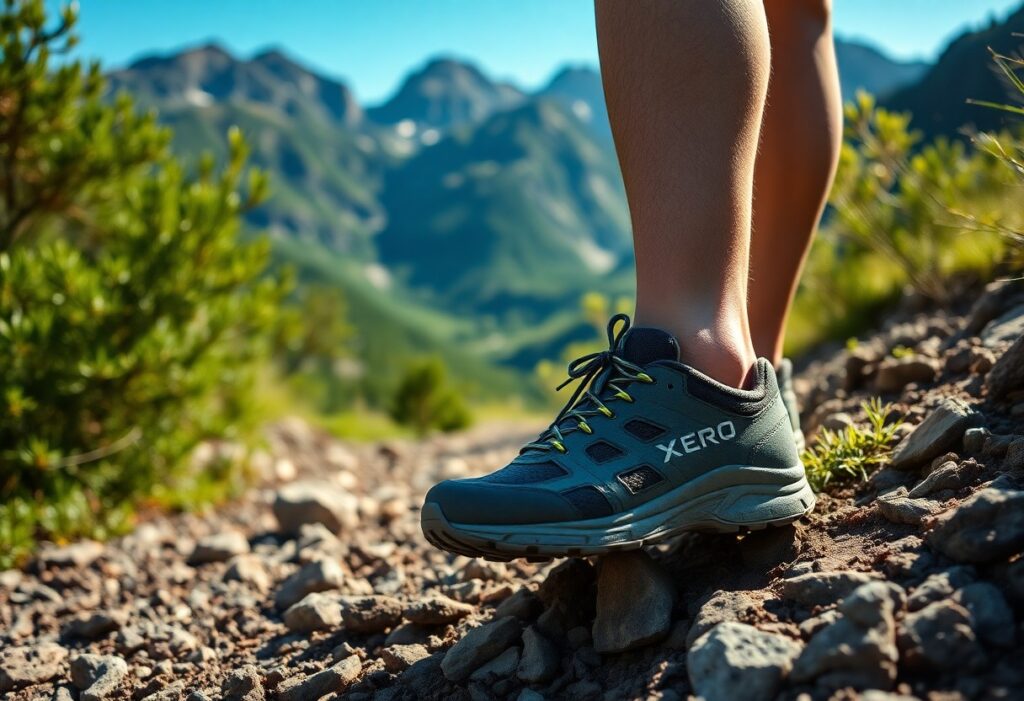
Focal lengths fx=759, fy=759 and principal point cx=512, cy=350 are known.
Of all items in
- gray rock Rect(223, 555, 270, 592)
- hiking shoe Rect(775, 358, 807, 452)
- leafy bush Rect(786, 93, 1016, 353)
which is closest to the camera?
hiking shoe Rect(775, 358, 807, 452)

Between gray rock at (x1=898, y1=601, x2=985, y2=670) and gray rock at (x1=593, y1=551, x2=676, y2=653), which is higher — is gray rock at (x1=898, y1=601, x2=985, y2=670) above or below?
above

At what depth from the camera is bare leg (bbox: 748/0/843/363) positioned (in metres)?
1.92

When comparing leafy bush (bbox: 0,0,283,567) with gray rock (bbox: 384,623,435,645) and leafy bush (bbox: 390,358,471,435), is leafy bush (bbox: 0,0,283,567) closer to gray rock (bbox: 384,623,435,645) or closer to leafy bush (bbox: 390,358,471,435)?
gray rock (bbox: 384,623,435,645)

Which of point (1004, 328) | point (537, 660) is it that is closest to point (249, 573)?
point (537, 660)

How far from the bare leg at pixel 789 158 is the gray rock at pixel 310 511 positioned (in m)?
1.75

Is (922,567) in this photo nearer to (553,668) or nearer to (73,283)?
(553,668)

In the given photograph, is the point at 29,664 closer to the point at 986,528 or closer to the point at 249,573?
the point at 249,573

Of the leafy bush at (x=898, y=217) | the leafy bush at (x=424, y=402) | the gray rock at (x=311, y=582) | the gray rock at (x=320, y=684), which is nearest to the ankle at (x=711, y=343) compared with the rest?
the gray rock at (x=320, y=684)

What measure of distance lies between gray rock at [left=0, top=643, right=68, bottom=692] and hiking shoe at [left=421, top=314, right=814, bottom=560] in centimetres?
103

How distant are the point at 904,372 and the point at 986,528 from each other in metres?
1.15

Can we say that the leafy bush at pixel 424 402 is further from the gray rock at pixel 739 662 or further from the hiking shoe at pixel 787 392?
the gray rock at pixel 739 662

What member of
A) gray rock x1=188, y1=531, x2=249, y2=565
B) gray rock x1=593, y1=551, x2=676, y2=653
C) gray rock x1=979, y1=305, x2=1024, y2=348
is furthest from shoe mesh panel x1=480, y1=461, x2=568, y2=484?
gray rock x1=188, y1=531, x2=249, y2=565

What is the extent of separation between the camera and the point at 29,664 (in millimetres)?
1724

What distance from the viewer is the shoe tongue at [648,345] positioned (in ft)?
4.80
